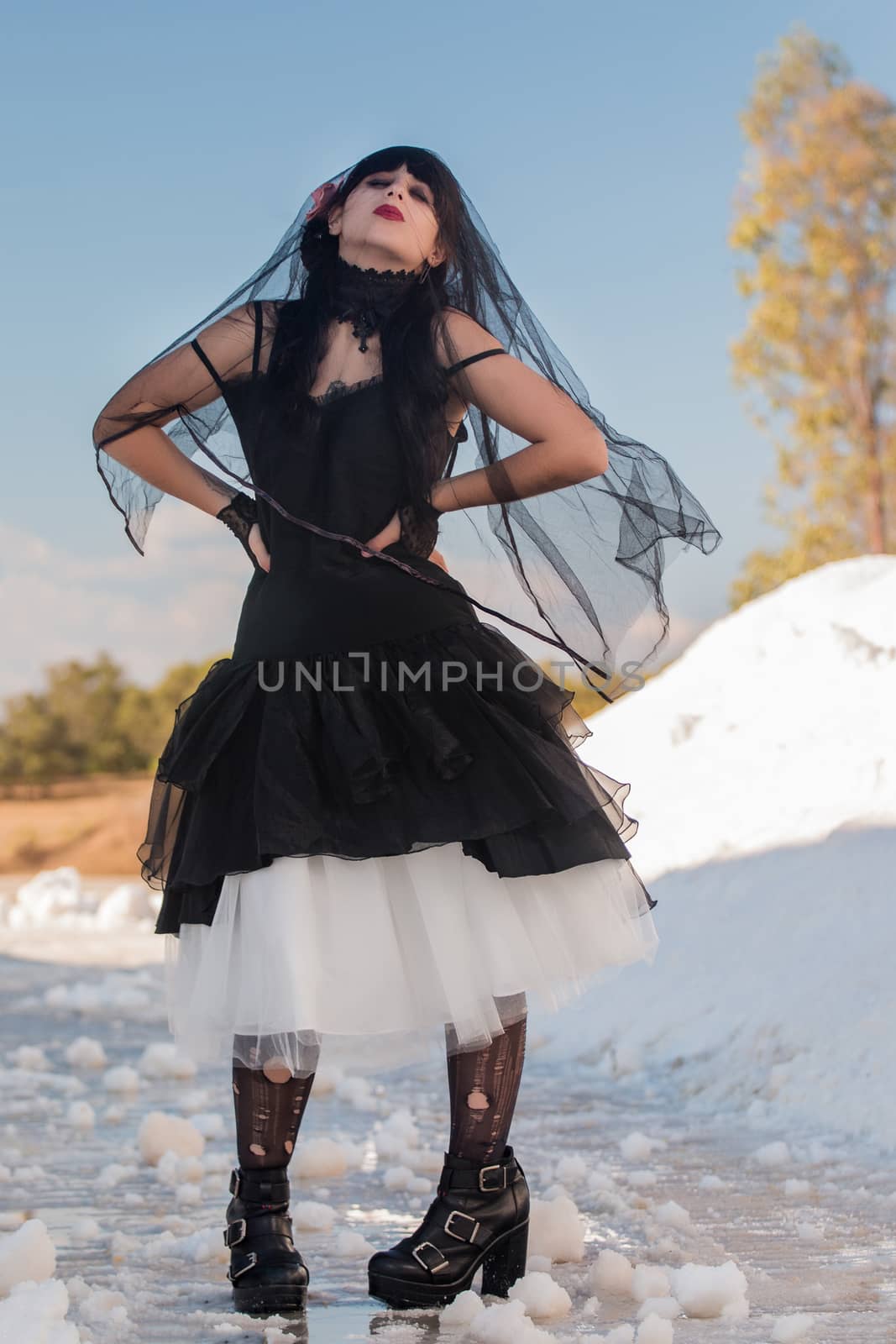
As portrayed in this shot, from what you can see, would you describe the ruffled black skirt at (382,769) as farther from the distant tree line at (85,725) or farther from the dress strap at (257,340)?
the distant tree line at (85,725)

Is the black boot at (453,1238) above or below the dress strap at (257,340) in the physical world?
below

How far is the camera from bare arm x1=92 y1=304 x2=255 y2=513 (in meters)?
2.05

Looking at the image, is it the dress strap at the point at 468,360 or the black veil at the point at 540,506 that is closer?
the dress strap at the point at 468,360

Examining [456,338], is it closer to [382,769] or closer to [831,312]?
[382,769]

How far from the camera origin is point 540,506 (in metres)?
2.09

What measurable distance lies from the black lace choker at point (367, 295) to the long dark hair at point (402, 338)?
1 cm

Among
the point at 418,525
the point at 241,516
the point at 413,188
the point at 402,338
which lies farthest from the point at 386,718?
the point at 413,188

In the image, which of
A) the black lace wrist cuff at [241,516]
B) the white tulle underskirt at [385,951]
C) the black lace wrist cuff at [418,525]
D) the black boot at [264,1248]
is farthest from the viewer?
the black lace wrist cuff at [241,516]

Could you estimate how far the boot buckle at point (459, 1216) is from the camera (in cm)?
185

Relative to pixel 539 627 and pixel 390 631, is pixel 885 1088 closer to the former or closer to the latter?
pixel 539 627

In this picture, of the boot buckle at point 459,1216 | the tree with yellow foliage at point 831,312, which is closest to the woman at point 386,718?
the boot buckle at point 459,1216

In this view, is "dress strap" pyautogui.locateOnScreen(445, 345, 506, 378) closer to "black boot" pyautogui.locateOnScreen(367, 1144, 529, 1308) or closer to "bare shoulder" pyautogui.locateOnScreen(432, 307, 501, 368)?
"bare shoulder" pyautogui.locateOnScreen(432, 307, 501, 368)

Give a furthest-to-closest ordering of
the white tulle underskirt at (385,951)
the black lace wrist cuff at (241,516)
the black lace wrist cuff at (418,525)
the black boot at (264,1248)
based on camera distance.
→ the black lace wrist cuff at (241,516) → the black lace wrist cuff at (418,525) → the black boot at (264,1248) → the white tulle underskirt at (385,951)

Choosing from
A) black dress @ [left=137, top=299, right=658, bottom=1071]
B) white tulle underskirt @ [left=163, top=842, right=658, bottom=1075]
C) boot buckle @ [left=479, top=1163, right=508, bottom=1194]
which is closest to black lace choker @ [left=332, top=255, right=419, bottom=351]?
black dress @ [left=137, top=299, right=658, bottom=1071]
